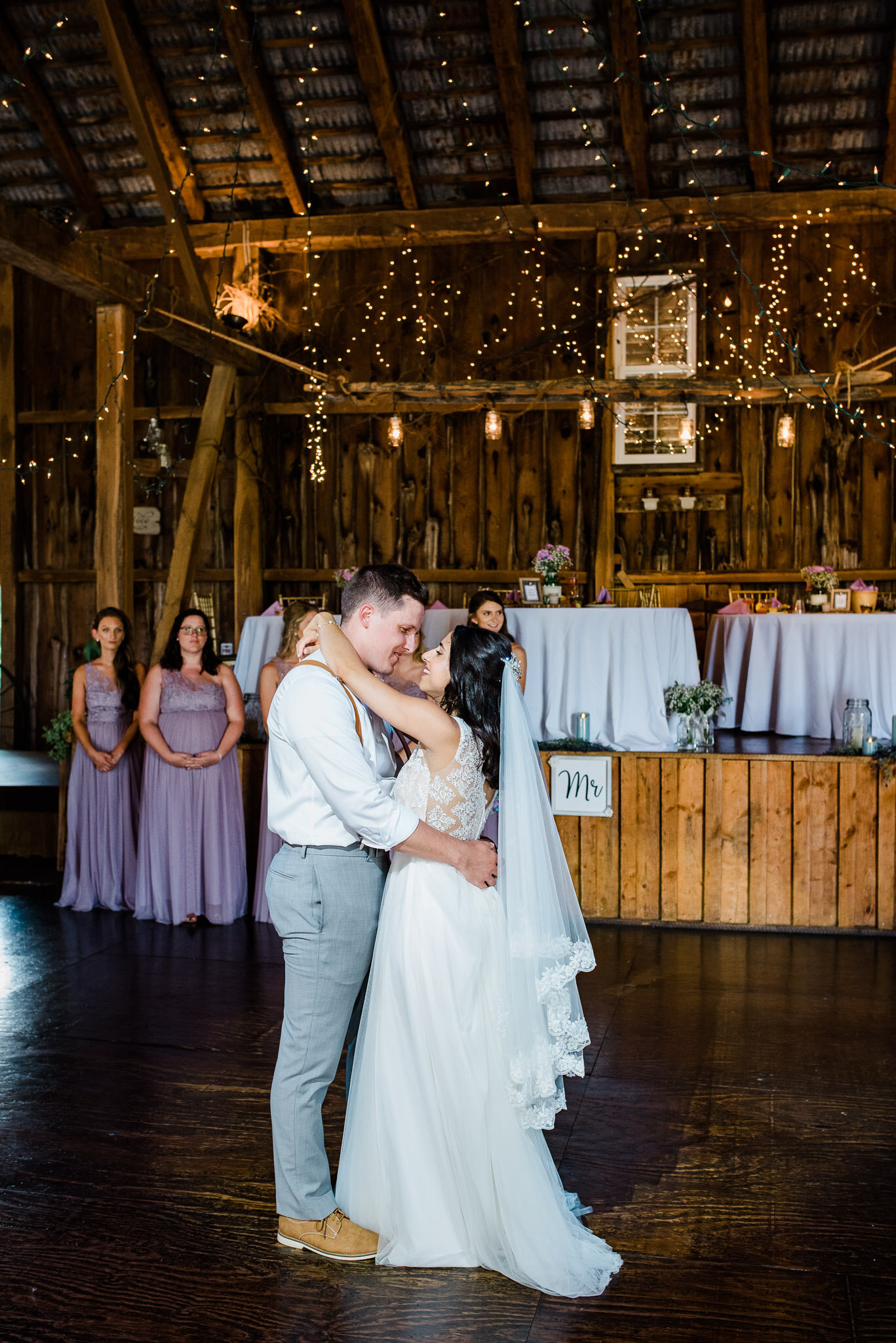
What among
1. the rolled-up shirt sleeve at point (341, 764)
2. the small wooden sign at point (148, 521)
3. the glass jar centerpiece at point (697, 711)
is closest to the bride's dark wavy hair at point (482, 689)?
the rolled-up shirt sleeve at point (341, 764)

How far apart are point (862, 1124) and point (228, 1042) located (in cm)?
201

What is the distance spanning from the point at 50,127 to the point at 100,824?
6.70 metres

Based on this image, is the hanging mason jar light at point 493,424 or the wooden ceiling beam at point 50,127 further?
the wooden ceiling beam at point 50,127

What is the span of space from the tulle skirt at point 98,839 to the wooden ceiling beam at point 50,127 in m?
5.04

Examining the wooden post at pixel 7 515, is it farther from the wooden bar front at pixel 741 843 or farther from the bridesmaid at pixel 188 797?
the wooden bar front at pixel 741 843

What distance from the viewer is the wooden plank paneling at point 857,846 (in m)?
5.20

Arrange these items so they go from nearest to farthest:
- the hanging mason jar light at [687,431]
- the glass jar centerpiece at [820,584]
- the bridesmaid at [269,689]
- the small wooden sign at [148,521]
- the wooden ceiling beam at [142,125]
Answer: the bridesmaid at [269,689], the wooden ceiling beam at [142,125], the hanging mason jar light at [687,431], the glass jar centerpiece at [820,584], the small wooden sign at [148,521]

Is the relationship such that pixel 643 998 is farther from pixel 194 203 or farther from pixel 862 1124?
pixel 194 203

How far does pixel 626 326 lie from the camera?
30.7 feet

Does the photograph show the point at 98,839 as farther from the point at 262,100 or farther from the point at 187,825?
the point at 262,100

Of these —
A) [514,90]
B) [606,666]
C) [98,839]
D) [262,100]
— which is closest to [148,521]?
Result: [262,100]

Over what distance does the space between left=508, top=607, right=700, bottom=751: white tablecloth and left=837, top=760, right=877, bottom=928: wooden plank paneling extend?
4.19 feet

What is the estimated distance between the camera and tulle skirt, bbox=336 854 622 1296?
232cm

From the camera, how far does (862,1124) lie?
312 centimetres
